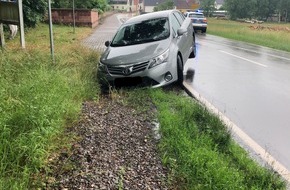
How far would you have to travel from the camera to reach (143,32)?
8.23 meters

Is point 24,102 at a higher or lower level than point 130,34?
lower

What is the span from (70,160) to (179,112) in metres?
2.49

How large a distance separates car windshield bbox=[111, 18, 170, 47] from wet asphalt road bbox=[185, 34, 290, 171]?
1568 millimetres

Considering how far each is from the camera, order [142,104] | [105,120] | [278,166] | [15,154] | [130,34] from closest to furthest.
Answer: [15,154]
[278,166]
[105,120]
[142,104]
[130,34]

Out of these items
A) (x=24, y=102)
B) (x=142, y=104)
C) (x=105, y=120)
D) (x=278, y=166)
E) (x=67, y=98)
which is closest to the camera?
(x=278, y=166)

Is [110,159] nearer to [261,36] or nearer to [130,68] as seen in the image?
[130,68]

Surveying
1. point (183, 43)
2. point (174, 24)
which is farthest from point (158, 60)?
point (174, 24)

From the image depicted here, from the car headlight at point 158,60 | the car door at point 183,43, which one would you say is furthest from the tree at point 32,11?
the car headlight at point 158,60

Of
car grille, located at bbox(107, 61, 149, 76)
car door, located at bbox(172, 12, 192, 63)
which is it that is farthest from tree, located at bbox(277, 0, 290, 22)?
car grille, located at bbox(107, 61, 149, 76)

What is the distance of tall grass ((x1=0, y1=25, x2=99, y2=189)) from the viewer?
3.41m

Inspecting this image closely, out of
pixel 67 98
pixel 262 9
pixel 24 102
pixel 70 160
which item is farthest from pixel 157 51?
pixel 262 9

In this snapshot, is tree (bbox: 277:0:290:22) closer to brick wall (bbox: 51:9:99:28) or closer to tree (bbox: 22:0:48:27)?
brick wall (bbox: 51:9:99:28)

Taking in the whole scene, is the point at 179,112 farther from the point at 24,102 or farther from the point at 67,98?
the point at 24,102

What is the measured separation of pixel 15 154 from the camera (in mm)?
3459
